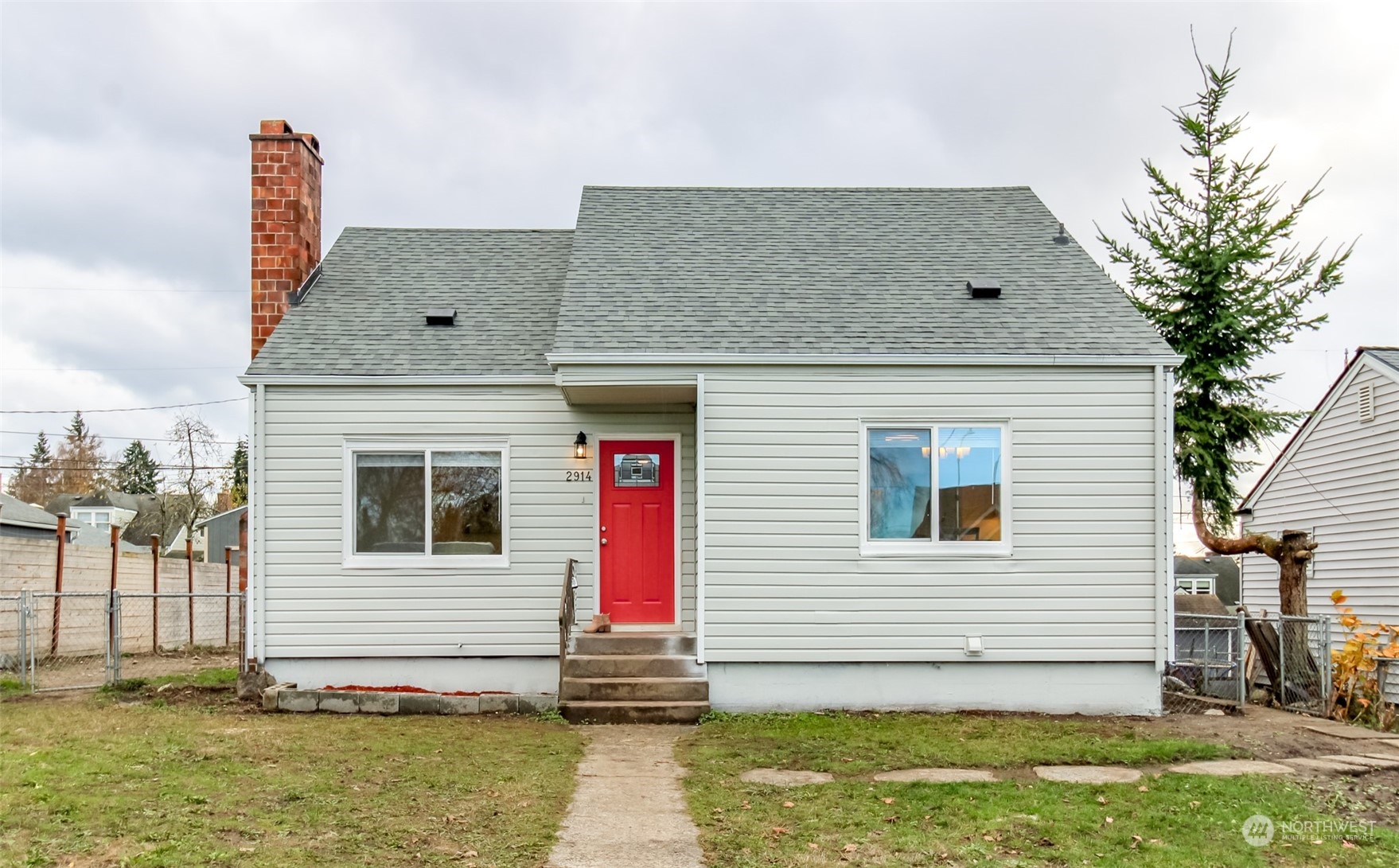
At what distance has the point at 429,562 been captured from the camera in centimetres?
1091

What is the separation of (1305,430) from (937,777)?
13.6 metres

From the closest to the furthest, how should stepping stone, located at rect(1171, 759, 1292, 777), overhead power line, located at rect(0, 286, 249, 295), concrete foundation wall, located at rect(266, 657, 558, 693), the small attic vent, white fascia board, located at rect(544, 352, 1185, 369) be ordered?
stepping stone, located at rect(1171, 759, 1292, 777) → white fascia board, located at rect(544, 352, 1185, 369) → concrete foundation wall, located at rect(266, 657, 558, 693) → the small attic vent → overhead power line, located at rect(0, 286, 249, 295)

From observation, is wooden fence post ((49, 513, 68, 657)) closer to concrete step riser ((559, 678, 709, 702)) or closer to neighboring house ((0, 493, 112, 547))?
neighboring house ((0, 493, 112, 547))

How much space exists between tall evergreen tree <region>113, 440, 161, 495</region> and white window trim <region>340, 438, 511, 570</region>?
48.5m

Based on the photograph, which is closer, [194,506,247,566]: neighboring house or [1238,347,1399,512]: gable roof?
[1238,347,1399,512]: gable roof

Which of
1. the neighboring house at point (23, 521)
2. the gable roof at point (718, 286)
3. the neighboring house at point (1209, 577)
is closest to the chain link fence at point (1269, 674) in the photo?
the gable roof at point (718, 286)

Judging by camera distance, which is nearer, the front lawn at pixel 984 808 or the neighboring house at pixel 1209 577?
the front lawn at pixel 984 808

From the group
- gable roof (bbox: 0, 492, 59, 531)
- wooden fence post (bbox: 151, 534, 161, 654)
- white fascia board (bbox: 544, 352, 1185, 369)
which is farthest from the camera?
gable roof (bbox: 0, 492, 59, 531)

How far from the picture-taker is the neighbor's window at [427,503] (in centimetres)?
1095

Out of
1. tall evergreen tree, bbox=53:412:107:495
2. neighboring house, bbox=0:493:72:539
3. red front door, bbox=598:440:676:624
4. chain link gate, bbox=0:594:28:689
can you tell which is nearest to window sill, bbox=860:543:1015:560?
red front door, bbox=598:440:676:624

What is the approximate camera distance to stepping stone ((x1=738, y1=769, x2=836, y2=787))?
7.12 meters

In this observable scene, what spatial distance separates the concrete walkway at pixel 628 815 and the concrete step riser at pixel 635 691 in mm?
1245

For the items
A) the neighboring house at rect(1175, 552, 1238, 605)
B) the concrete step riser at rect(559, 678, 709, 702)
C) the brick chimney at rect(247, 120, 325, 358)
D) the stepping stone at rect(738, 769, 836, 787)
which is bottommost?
the neighboring house at rect(1175, 552, 1238, 605)

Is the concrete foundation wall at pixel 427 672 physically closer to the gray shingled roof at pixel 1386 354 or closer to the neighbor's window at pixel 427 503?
the neighbor's window at pixel 427 503
